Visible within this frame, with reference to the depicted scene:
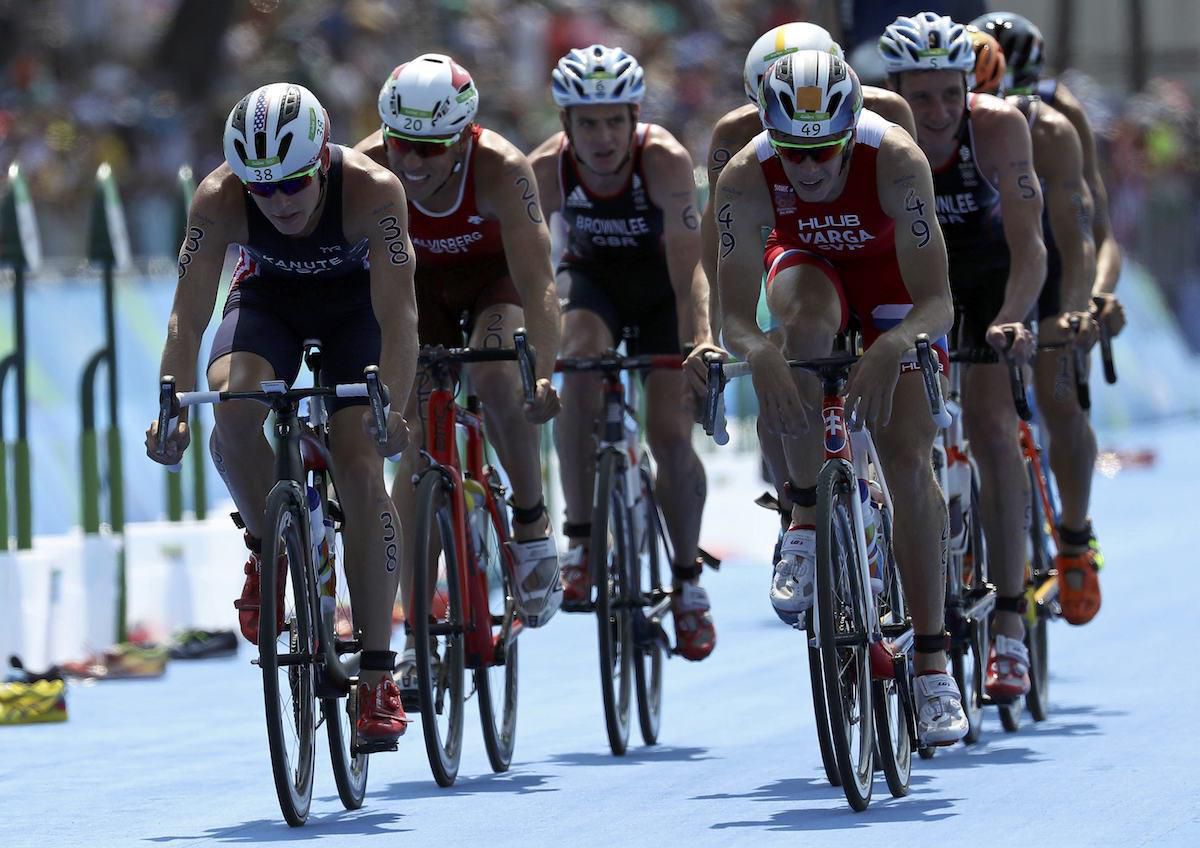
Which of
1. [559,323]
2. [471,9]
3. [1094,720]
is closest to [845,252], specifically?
[559,323]

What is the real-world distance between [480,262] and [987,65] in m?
2.12

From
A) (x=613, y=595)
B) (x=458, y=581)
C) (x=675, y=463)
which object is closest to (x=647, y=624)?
(x=613, y=595)

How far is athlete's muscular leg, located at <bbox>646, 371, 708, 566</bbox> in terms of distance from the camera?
906 centimetres

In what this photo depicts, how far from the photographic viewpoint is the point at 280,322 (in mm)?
7328

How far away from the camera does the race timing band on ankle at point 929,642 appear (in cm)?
734

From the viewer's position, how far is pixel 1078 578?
9.62m

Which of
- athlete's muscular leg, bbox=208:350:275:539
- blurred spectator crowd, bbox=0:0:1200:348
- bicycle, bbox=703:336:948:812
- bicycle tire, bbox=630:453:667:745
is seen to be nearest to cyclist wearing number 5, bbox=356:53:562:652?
bicycle tire, bbox=630:453:667:745

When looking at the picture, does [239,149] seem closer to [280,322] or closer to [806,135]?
[280,322]

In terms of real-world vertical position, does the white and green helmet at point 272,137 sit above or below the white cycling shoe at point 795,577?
above

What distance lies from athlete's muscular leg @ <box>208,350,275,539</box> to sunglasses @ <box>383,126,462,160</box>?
1117mm

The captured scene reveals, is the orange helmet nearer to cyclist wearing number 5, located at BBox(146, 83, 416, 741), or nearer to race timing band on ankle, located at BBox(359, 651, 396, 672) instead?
cyclist wearing number 5, located at BBox(146, 83, 416, 741)

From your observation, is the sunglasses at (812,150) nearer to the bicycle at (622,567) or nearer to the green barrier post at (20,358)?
the bicycle at (622,567)

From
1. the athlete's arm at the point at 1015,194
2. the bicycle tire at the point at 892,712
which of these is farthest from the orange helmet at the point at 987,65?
the bicycle tire at the point at 892,712

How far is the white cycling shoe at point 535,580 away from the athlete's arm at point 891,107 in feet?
6.10
